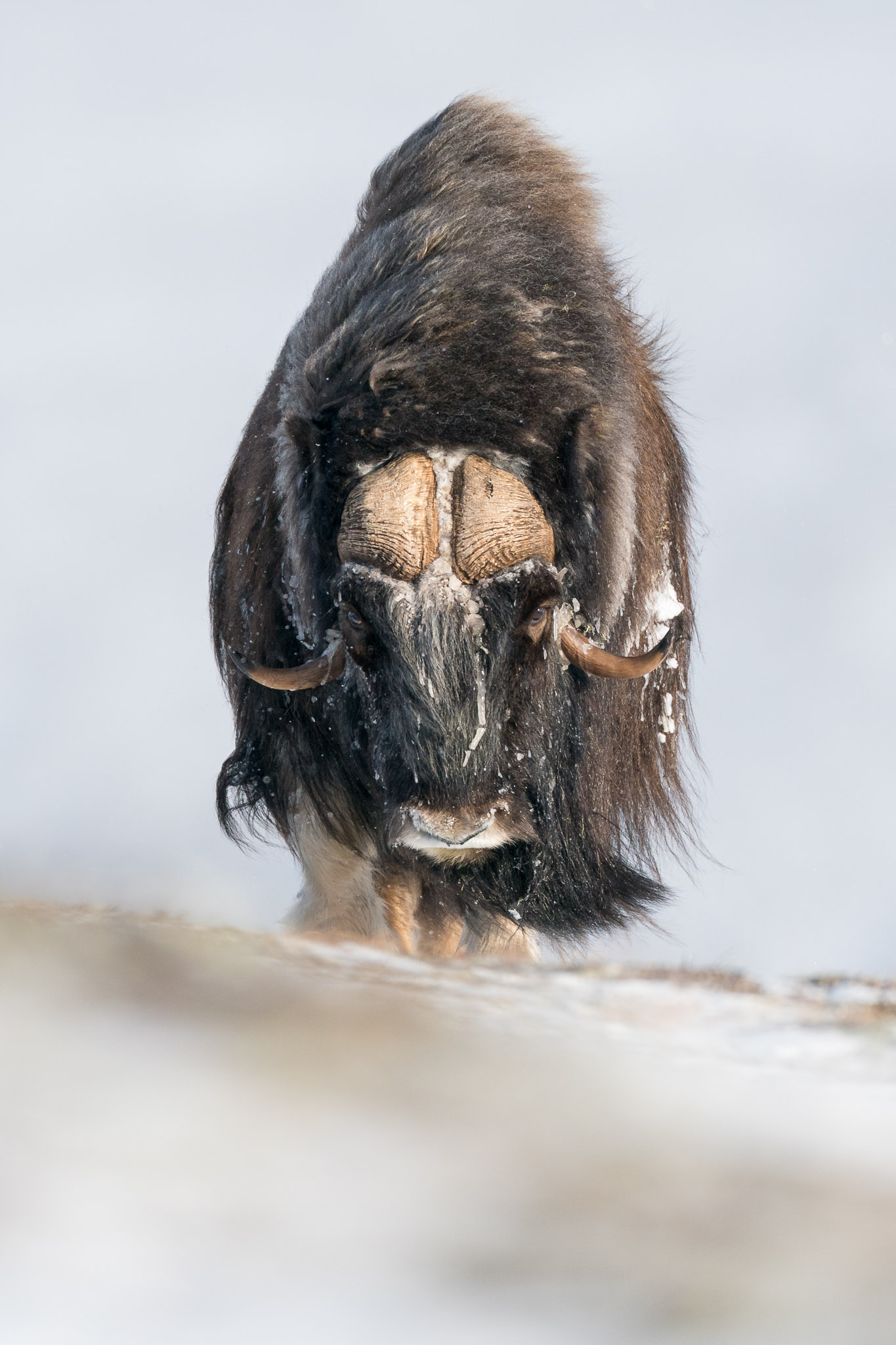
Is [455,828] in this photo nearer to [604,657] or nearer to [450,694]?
[450,694]

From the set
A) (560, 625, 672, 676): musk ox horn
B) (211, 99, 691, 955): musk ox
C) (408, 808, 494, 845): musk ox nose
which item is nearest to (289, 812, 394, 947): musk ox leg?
(211, 99, 691, 955): musk ox

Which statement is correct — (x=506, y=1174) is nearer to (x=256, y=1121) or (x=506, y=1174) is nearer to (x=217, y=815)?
(x=256, y=1121)

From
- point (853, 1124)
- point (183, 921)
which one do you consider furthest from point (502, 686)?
point (853, 1124)

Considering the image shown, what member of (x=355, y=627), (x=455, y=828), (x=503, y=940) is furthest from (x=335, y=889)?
(x=355, y=627)

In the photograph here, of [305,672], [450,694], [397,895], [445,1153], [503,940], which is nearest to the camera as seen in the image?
[445,1153]

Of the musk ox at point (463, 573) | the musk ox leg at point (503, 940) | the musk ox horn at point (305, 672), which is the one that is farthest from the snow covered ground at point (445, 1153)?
the musk ox leg at point (503, 940)

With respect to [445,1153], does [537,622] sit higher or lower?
higher

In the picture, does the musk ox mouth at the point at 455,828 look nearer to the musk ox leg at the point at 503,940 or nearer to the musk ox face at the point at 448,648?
the musk ox face at the point at 448,648
